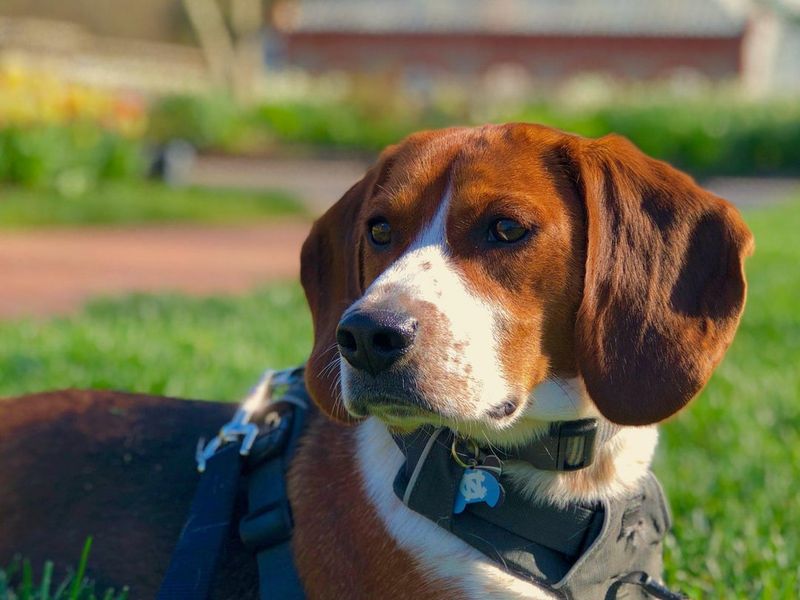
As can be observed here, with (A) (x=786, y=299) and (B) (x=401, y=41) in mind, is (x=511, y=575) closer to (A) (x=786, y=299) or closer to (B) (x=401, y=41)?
(A) (x=786, y=299)

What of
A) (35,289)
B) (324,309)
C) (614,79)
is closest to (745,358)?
(324,309)

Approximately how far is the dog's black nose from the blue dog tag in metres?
0.34

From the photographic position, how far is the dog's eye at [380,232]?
8.75 feet

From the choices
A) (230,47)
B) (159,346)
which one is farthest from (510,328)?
(230,47)

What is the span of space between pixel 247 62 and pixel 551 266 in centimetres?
2906

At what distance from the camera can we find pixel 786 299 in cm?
731

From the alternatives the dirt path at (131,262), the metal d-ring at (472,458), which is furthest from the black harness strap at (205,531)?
the dirt path at (131,262)

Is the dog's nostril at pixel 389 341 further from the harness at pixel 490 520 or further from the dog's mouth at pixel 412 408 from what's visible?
the harness at pixel 490 520

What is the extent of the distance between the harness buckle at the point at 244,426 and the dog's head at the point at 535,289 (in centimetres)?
28

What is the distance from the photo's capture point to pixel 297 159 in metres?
23.6

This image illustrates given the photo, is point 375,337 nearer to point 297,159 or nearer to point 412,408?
point 412,408

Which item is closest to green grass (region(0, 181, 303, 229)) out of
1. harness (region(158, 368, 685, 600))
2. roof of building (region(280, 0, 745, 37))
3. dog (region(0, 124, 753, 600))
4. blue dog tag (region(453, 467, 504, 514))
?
harness (region(158, 368, 685, 600))

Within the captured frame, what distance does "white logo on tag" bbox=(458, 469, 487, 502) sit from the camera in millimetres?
2354

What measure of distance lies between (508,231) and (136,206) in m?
12.1
